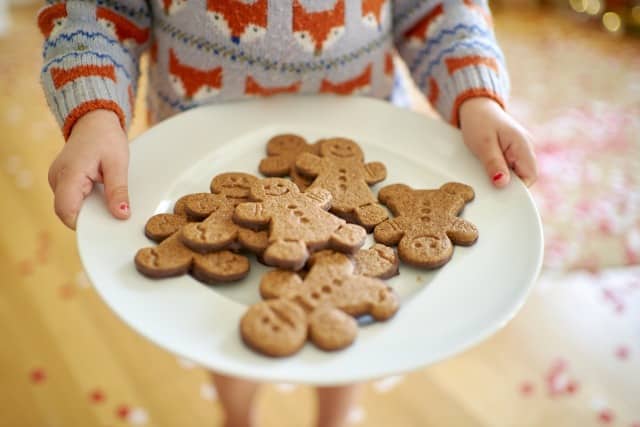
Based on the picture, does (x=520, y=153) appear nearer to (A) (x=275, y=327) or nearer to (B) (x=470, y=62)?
(B) (x=470, y=62)

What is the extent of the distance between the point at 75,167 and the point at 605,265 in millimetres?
1430

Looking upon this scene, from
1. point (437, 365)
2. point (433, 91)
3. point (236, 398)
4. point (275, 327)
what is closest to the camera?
point (275, 327)

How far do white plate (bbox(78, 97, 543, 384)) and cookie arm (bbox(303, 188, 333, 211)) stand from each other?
10cm

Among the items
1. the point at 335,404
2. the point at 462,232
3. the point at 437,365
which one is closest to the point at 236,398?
the point at 335,404

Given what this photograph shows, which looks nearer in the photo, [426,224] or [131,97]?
[426,224]

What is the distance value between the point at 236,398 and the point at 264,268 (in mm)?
502

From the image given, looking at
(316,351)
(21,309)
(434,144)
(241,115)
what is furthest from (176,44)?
(21,309)

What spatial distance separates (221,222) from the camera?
71 centimetres

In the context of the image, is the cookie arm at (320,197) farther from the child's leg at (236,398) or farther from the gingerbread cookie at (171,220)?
the child's leg at (236,398)

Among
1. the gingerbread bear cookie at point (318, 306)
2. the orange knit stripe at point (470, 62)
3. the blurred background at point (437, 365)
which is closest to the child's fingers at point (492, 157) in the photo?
the orange knit stripe at point (470, 62)

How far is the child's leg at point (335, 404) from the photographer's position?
111cm

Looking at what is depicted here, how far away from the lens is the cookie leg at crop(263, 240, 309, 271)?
0.65 metres

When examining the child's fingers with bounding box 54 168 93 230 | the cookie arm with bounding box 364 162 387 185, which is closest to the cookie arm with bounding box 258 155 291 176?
the cookie arm with bounding box 364 162 387 185

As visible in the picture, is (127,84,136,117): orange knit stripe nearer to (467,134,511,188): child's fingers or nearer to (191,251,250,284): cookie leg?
(191,251,250,284): cookie leg
